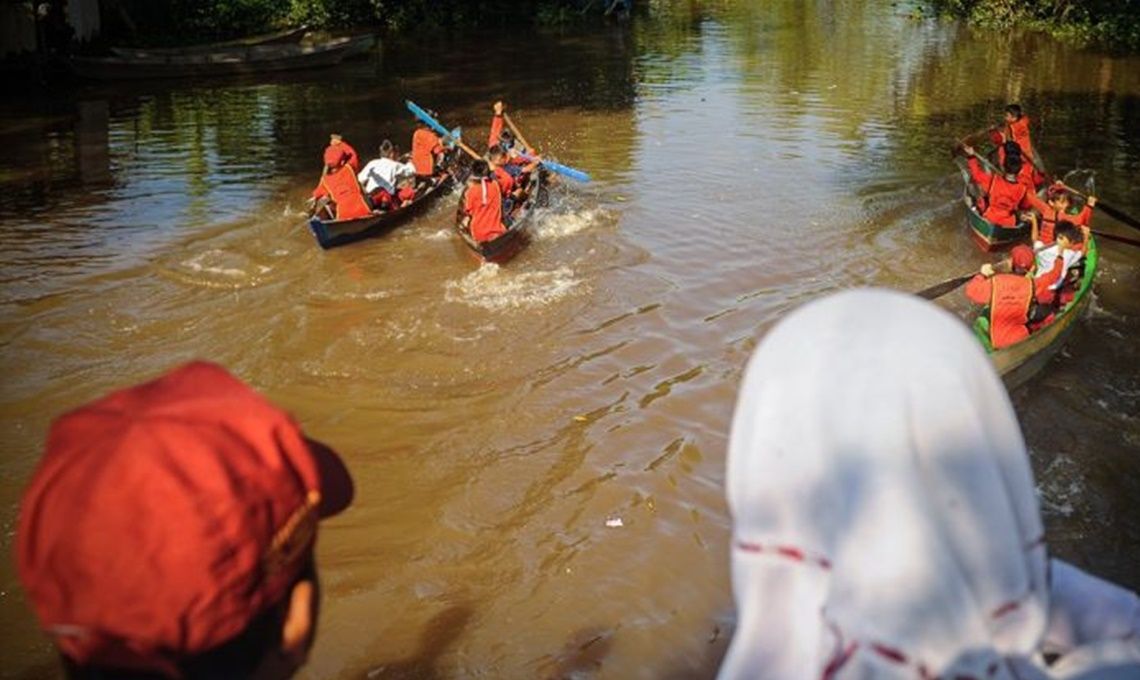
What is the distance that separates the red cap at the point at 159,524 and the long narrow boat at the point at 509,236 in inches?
338

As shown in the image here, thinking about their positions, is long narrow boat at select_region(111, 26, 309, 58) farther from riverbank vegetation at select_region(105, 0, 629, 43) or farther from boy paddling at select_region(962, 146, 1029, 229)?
boy paddling at select_region(962, 146, 1029, 229)

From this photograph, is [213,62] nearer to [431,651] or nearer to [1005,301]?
[1005,301]

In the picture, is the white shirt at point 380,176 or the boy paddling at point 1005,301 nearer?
the boy paddling at point 1005,301

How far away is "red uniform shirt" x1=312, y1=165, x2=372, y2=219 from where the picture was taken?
10.6 metres

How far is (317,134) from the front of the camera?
16.7m

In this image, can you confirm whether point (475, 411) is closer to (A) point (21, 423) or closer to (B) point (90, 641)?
(A) point (21, 423)

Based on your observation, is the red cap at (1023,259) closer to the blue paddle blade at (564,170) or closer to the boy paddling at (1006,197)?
the boy paddling at (1006,197)

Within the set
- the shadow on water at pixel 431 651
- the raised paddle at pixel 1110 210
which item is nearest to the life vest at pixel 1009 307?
the raised paddle at pixel 1110 210

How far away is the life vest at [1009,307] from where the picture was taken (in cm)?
701

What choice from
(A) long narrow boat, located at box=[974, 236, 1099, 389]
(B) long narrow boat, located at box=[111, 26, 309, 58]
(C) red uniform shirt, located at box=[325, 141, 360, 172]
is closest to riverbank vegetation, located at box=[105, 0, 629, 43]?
(B) long narrow boat, located at box=[111, 26, 309, 58]

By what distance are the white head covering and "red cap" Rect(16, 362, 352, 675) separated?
0.67 m

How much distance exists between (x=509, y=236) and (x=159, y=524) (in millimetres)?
9019

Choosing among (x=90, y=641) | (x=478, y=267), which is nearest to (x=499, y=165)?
→ (x=478, y=267)

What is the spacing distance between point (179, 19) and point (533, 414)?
25.9 metres
